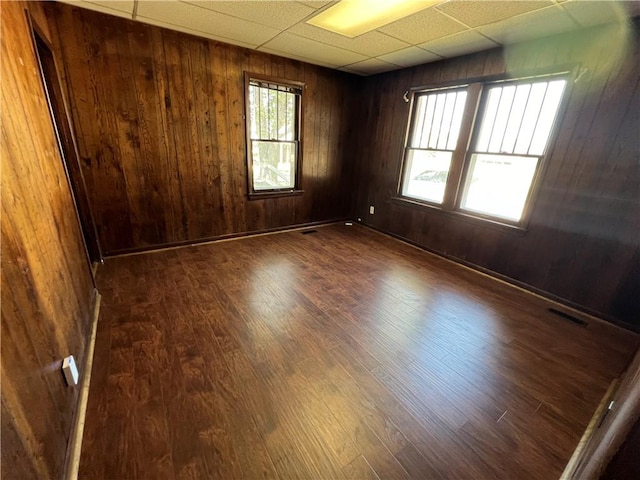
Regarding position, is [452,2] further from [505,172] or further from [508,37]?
[505,172]

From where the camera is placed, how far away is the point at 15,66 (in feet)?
4.69

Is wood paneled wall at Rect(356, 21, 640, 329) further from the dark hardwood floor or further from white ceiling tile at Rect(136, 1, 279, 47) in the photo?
white ceiling tile at Rect(136, 1, 279, 47)

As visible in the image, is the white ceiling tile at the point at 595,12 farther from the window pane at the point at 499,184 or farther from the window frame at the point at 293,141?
the window frame at the point at 293,141

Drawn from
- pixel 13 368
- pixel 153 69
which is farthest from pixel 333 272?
pixel 153 69

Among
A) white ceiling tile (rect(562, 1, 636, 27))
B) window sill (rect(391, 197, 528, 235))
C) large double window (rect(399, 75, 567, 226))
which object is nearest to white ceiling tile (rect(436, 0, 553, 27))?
white ceiling tile (rect(562, 1, 636, 27))

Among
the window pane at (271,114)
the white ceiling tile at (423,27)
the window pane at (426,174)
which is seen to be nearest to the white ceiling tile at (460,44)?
the white ceiling tile at (423,27)

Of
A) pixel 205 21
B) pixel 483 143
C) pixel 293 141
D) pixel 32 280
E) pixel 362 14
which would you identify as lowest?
pixel 32 280

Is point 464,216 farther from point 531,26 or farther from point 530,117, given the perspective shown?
point 531,26

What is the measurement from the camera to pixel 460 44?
2889 mm

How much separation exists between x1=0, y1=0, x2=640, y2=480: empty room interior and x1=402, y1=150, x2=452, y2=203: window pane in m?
0.04

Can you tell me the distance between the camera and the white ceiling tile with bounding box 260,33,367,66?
10.0 feet

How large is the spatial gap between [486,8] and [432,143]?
1.71m

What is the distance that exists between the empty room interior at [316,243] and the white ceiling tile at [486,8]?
2cm

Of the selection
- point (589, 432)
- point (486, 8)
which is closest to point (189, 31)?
point (486, 8)
